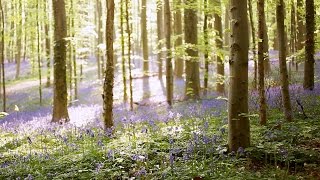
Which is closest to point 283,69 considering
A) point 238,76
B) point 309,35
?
point 238,76

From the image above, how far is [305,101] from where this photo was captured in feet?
37.1

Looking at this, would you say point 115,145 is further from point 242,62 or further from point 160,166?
point 242,62

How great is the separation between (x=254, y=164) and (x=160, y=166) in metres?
1.64

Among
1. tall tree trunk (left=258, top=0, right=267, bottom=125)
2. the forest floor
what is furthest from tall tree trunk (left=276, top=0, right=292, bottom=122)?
tall tree trunk (left=258, top=0, right=267, bottom=125)

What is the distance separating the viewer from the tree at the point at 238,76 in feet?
22.4

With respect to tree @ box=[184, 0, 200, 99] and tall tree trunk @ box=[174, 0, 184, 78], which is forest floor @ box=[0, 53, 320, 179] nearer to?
tree @ box=[184, 0, 200, 99]

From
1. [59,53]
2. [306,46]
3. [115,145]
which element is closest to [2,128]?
[59,53]

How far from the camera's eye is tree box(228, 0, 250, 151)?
6.83m

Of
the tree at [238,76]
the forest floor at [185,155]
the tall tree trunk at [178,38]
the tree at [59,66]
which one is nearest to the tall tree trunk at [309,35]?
the forest floor at [185,155]

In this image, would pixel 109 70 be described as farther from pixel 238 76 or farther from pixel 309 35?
pixel 309 35

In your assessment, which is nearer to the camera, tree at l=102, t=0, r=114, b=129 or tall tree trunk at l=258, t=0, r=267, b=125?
tall tree trunk at l=258, t=0, r=267, b=125

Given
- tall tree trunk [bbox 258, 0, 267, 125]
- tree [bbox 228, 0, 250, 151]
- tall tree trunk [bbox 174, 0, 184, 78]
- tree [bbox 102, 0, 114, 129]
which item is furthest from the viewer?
tall tree trunk [bbox 174, 0, 184, 78]

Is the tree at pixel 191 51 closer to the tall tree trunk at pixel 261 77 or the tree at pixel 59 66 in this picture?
the tree at pixel 59 66

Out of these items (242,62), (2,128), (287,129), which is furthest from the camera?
(2,128)
